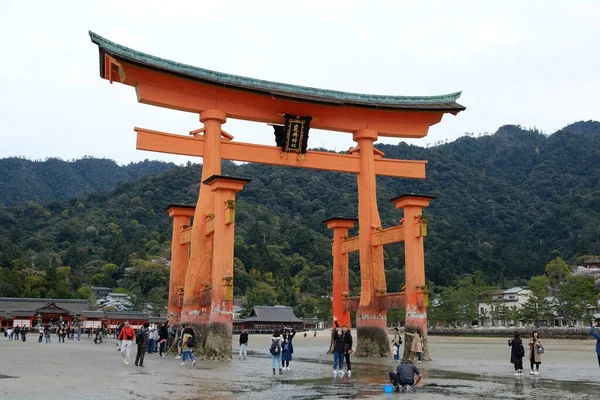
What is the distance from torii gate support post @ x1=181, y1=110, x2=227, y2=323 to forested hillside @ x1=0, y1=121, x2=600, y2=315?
66.5m

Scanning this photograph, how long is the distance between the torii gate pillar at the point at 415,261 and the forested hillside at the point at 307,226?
229ft

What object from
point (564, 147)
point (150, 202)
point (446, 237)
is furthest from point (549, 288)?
point (564, 147)

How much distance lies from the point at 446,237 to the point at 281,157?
102829 millimetres

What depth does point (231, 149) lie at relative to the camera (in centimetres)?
2453

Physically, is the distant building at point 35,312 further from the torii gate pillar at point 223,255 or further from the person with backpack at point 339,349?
the person with backpack at point 339,349

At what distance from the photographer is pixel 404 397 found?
11789mm

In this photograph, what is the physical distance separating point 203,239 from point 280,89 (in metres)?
6.75

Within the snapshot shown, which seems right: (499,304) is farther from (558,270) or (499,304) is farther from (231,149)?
(231,149)

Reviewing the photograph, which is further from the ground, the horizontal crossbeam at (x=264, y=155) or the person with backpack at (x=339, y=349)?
the horizontal crossbeam at (x=264, y=155)

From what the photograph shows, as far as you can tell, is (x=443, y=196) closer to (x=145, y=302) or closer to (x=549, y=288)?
(x=549, y=288)

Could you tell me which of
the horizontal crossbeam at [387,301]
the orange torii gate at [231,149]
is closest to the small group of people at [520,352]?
the orange torii gate at [231,149]

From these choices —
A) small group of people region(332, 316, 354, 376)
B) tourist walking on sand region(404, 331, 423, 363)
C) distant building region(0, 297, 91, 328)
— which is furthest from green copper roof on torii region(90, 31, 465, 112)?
distant building region(0, 297, 91, 328)

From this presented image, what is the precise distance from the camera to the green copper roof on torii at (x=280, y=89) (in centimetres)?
2209

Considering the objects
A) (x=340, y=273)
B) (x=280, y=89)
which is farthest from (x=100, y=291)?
(x=280, y=89)
